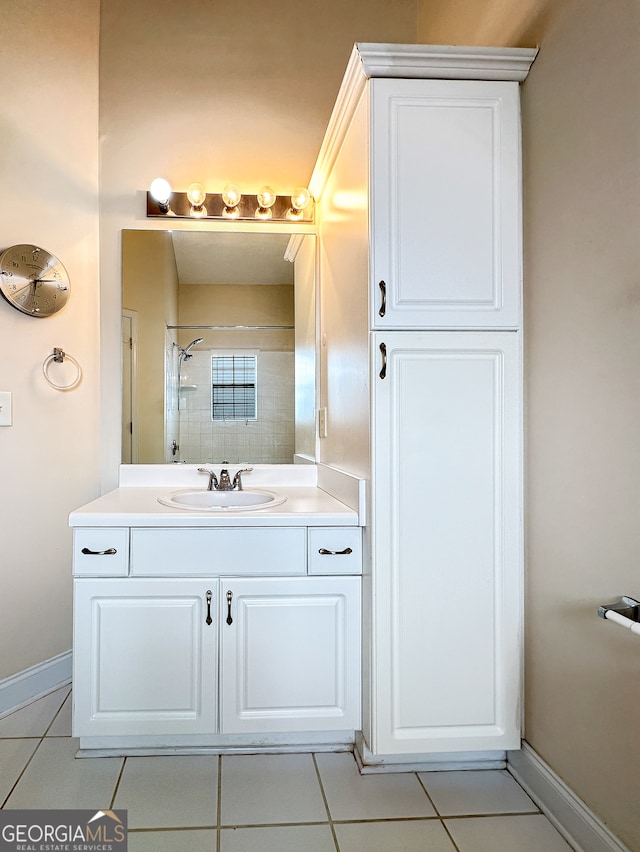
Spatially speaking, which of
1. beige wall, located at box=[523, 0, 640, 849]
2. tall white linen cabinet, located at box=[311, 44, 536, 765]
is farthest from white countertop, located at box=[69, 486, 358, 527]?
beige wall, located at box=[523, 0, 640, 849]

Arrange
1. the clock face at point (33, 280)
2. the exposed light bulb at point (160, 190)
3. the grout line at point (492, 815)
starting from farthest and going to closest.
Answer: the exposed light bulb at point (160, 190)
the clock face at point (33, 280)
the grout line at point (492, 815)

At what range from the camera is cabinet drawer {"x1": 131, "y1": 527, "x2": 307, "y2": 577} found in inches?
74.9

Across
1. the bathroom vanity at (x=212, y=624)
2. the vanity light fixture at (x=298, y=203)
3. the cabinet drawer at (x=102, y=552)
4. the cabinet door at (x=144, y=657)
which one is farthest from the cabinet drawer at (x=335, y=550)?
the vanity light fixture at (x=298, y=203)

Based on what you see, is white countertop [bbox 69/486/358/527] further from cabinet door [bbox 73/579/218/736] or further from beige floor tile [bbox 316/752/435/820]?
beige floor tile [bbox 316/752/435/820]

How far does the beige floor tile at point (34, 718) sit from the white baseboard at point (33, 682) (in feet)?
0.09

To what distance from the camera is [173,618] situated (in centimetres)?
190

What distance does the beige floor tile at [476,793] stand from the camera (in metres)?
1.69

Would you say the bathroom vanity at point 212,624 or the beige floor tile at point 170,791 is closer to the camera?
the beige floor tile at point 170,791

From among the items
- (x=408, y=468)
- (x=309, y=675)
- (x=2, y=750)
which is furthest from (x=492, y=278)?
(x=2, y=750)

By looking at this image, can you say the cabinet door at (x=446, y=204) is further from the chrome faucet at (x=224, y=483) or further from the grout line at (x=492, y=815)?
the grout line at (x=492, y=815)

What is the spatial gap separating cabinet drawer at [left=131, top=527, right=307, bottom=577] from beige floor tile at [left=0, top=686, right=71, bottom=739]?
74 cm

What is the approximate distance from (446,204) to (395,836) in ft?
5.52

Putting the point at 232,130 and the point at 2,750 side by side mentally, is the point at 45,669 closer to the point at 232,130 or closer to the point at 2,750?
the point at 2,750

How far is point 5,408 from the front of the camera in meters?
2.26
